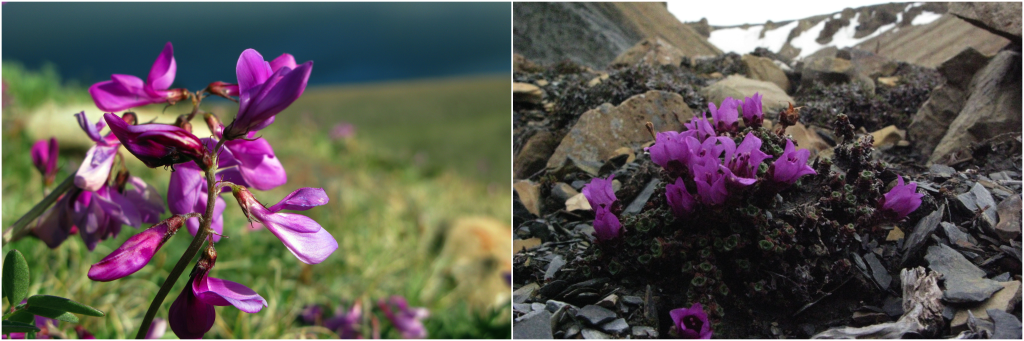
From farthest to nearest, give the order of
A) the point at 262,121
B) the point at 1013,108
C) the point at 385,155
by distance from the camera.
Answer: the point at 385,155 → the point at 1013,108 → the point at 262,121

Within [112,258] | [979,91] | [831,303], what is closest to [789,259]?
[831,303]

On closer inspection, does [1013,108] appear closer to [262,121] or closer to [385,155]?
[262,121]

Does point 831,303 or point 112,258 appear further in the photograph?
point 831,303

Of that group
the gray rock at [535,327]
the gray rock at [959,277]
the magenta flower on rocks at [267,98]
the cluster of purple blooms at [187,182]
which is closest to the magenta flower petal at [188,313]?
the cluster of purple blooms at [187,182]

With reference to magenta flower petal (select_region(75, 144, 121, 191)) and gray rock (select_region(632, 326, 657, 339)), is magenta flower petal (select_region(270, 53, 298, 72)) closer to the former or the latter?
magenta flower petal (select_region(75, 144, 121, 191))

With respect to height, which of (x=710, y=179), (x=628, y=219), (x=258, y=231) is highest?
(x=710, y=179)

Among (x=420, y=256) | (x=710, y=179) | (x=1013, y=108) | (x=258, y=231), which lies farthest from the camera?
(x=420, y=256)

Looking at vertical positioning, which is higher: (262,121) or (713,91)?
(262,121)
